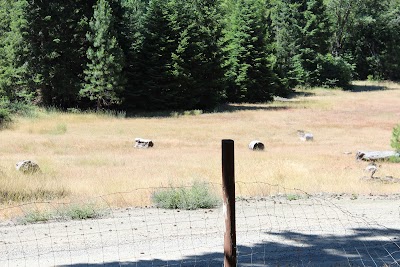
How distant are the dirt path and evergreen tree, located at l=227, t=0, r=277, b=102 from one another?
39292mm

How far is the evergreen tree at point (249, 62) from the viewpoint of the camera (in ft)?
161

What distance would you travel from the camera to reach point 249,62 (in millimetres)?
49312

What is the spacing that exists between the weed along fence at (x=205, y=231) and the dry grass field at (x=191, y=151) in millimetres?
1269

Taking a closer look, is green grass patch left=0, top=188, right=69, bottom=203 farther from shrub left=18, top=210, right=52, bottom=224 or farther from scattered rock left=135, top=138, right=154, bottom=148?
scattered rock left=135, top=138, right=154, bottom=148

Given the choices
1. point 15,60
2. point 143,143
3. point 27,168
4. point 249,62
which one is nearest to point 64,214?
point 27,168

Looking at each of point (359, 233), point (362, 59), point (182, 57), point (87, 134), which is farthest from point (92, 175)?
point (362, 59)

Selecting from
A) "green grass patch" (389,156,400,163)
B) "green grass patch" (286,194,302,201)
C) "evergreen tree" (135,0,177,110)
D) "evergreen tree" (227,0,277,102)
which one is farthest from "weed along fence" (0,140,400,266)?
"evergreen tree" (227,0,277,102)

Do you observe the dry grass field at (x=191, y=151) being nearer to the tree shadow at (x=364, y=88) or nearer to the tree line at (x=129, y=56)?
the tree line at (x=129, y=56)

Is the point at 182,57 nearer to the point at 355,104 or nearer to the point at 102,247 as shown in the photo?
the point at 355,104

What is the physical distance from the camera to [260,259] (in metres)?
6.62

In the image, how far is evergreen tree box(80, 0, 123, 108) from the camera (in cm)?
3853

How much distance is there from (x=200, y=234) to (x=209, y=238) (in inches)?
11.8

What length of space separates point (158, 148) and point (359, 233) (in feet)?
53.7

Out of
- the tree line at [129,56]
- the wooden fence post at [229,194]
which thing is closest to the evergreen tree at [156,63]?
Answer: the tree line at [129,56]
